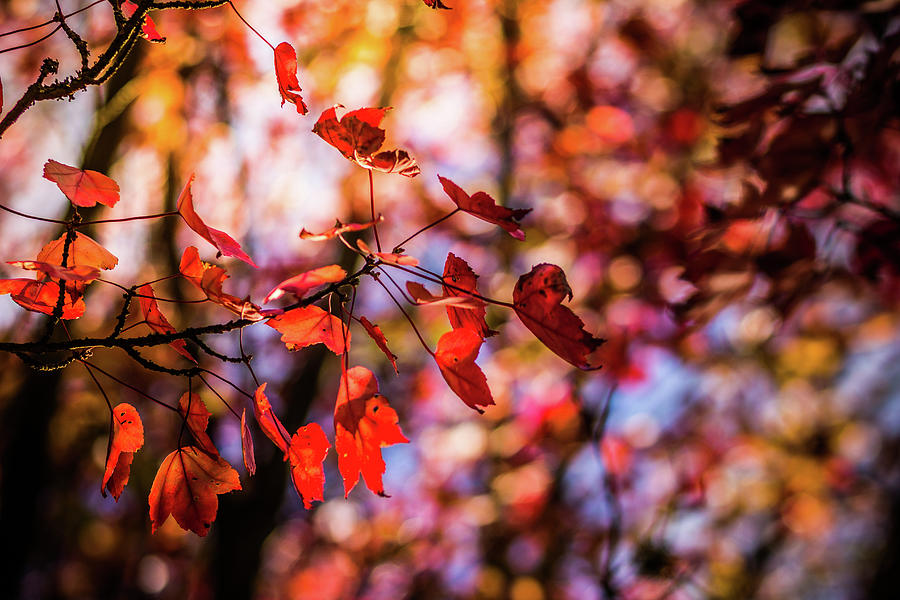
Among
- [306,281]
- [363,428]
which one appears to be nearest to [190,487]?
[363,428]

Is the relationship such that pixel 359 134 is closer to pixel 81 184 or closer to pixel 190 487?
pixel 81 184

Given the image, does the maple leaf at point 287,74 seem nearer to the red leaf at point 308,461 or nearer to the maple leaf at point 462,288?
the maple leaf at point 462,288

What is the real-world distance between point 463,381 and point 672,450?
4.04 m

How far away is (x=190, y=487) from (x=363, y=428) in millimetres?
234

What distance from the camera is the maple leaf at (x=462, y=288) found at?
26.5 inches

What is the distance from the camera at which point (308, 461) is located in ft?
2.32

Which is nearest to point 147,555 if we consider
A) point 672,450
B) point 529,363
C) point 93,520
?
point 93,520

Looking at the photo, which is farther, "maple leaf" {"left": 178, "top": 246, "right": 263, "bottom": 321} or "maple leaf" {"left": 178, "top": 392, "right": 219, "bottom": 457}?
"maple leaf" {"left": 178, "top": 392, "right": 219, "bottom": 457}

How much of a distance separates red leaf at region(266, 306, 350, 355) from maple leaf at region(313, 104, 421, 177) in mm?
184

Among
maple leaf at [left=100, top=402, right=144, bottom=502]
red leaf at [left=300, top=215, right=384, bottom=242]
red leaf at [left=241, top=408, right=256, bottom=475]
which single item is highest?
red leaf at [left=300, top=215, right=384, bottom=242]

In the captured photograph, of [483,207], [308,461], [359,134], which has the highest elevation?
[359,134]

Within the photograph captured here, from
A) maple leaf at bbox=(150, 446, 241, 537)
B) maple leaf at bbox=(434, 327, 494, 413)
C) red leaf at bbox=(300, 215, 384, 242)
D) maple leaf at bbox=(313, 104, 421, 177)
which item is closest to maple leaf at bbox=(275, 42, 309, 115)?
maple leaf at bbox=(313, 104, 421, 177)

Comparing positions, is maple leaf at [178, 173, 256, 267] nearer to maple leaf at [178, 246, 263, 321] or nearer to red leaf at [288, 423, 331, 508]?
maple leaf at [178, 246, 263, 321]

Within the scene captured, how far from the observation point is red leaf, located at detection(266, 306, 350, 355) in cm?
64
